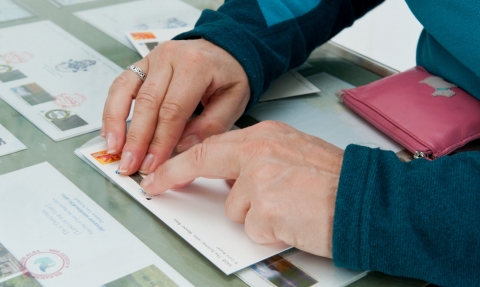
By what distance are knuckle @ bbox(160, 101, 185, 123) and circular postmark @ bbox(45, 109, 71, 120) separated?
0.58 ft

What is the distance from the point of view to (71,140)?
86cm

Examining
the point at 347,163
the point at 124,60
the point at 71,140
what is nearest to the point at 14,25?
the point at 124,60

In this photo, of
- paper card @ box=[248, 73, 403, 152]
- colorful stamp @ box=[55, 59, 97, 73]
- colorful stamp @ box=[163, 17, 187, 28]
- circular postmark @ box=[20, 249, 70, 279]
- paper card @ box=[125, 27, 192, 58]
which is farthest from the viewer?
colorful stamp @ box=[163, 17, 187, 28]

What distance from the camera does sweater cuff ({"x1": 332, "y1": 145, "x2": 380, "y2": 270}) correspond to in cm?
64

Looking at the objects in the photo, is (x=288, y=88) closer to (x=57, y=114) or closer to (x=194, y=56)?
(x=194, y=56)

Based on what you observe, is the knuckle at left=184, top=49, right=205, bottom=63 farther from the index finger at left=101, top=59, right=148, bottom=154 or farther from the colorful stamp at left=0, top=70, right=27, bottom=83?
the colorful stamp at left=0, top=70, right=27, bottom=83

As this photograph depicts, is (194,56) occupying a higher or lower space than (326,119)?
higher

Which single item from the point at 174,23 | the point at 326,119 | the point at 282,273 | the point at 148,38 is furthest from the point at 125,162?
the point at 174,23

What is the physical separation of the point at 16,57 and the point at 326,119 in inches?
20.8

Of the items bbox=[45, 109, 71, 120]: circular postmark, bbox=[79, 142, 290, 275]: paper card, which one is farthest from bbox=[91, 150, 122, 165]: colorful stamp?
bbox=[45, 109, 71, 120]: circular postmark

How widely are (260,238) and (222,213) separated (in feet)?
0.24

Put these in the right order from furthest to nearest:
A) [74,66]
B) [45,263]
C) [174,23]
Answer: [174,23], [74,66], [45,263]

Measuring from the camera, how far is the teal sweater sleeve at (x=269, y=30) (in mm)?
924

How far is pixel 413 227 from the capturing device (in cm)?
64
